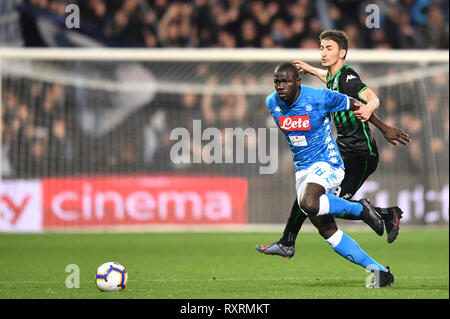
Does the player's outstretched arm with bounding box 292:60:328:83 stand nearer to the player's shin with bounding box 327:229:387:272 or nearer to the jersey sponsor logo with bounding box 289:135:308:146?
the jersey sponsor logo with bounding box 289:135:308:146

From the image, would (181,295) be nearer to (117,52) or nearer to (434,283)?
(434,283)

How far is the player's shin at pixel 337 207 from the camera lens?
6.50 metres

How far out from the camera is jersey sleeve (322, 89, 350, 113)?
6.60 m

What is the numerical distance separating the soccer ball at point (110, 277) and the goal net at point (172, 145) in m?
8.17

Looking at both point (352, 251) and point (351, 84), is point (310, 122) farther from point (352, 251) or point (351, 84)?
point (352, 251)

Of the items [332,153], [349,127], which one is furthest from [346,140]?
[332,153]

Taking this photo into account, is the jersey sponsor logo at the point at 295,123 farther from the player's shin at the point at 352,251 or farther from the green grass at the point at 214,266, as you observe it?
the green grass at the point at 214,266

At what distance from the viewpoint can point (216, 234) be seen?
14594 millimetres

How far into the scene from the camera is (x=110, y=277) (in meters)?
6.48

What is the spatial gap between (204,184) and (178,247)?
306 cm

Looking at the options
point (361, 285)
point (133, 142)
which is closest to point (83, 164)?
point (133, 142)

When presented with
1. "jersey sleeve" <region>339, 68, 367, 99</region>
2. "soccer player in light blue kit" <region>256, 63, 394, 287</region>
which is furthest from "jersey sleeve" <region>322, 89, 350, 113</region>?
"jersey sleeve" <region>339, 68, 367, 99</region>

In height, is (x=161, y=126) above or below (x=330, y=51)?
above

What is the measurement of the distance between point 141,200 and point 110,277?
27.0 feet
